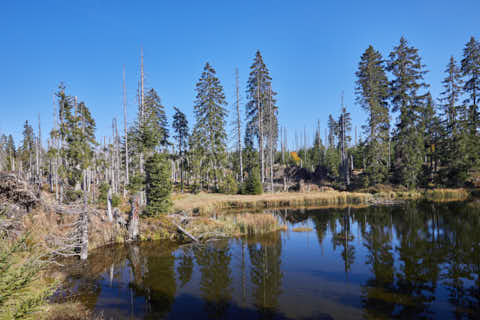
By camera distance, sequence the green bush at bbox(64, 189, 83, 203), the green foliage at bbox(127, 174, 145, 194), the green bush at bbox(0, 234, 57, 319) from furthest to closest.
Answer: the green bush at bbox(64, 189, 83, 203) < the green foliage at bbox(127, 174, 145, 194) < the green bush at bbox(0, 234, 57, 319)

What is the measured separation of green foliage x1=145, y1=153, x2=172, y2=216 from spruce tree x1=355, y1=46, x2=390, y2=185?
29883 millimetres

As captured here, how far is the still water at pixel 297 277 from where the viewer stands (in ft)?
25.0

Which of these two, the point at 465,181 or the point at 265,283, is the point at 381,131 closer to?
the point at 465,181

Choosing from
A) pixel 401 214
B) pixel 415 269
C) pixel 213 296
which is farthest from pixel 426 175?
pixel 213 296

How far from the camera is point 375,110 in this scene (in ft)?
120

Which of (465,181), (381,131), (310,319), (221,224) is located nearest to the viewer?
(310,319)

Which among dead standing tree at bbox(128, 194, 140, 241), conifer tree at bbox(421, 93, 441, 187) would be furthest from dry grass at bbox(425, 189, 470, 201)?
dead standing tree at bbox(128, 194, 140, 241)

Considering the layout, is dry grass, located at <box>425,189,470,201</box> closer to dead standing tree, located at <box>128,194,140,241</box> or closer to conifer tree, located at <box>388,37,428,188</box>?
conifer tree, located at <box>388,37,428,188</box>

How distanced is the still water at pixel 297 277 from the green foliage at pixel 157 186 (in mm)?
2983

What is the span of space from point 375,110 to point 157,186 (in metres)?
32.9

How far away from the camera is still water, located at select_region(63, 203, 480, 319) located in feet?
25.0

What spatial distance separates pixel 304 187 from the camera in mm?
38906

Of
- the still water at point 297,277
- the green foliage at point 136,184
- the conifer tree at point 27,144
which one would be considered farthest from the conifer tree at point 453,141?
the conifer tree at point 27,144

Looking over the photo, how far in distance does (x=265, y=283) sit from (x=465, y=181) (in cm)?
3793
